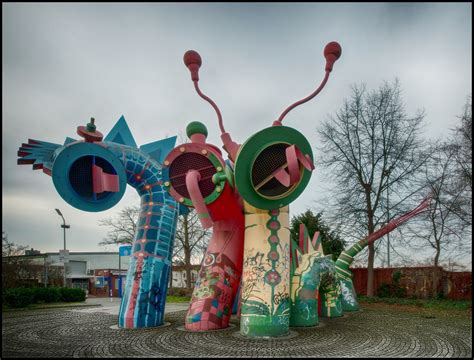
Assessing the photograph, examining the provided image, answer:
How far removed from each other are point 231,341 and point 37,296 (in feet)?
46.1

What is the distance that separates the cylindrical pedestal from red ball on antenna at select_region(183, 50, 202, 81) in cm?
350

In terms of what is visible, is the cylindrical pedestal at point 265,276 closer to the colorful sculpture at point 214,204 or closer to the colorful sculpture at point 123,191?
the colorful sculpture at point 214,204

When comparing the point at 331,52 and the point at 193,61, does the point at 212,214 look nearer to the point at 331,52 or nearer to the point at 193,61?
the point at 193,61

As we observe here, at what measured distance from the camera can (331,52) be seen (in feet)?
27.6

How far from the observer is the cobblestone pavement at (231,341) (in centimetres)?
648

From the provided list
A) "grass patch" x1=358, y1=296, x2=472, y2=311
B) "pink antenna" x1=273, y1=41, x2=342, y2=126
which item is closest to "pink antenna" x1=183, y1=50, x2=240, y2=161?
"pink antenna" x1=273, y1=41, x2=342, y2=126

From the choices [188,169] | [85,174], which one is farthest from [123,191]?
[188,169]

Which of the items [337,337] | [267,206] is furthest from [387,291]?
[267,206]

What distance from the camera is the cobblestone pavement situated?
21.3ft

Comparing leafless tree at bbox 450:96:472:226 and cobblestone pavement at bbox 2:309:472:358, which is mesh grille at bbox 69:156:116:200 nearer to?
cobblestone pavement at bbox 2:309:472:358

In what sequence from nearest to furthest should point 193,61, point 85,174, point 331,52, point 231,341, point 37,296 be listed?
point 231,341, point 331,52, point 85,174, point 193,61, point 37,296

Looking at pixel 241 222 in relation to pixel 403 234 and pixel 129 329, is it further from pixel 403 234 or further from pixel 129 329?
pixel 403 234

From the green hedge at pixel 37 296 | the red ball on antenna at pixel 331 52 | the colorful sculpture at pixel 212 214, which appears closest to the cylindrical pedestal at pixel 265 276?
the colorful sculpture at pixel 212 214

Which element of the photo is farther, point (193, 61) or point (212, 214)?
point (193, 61)
